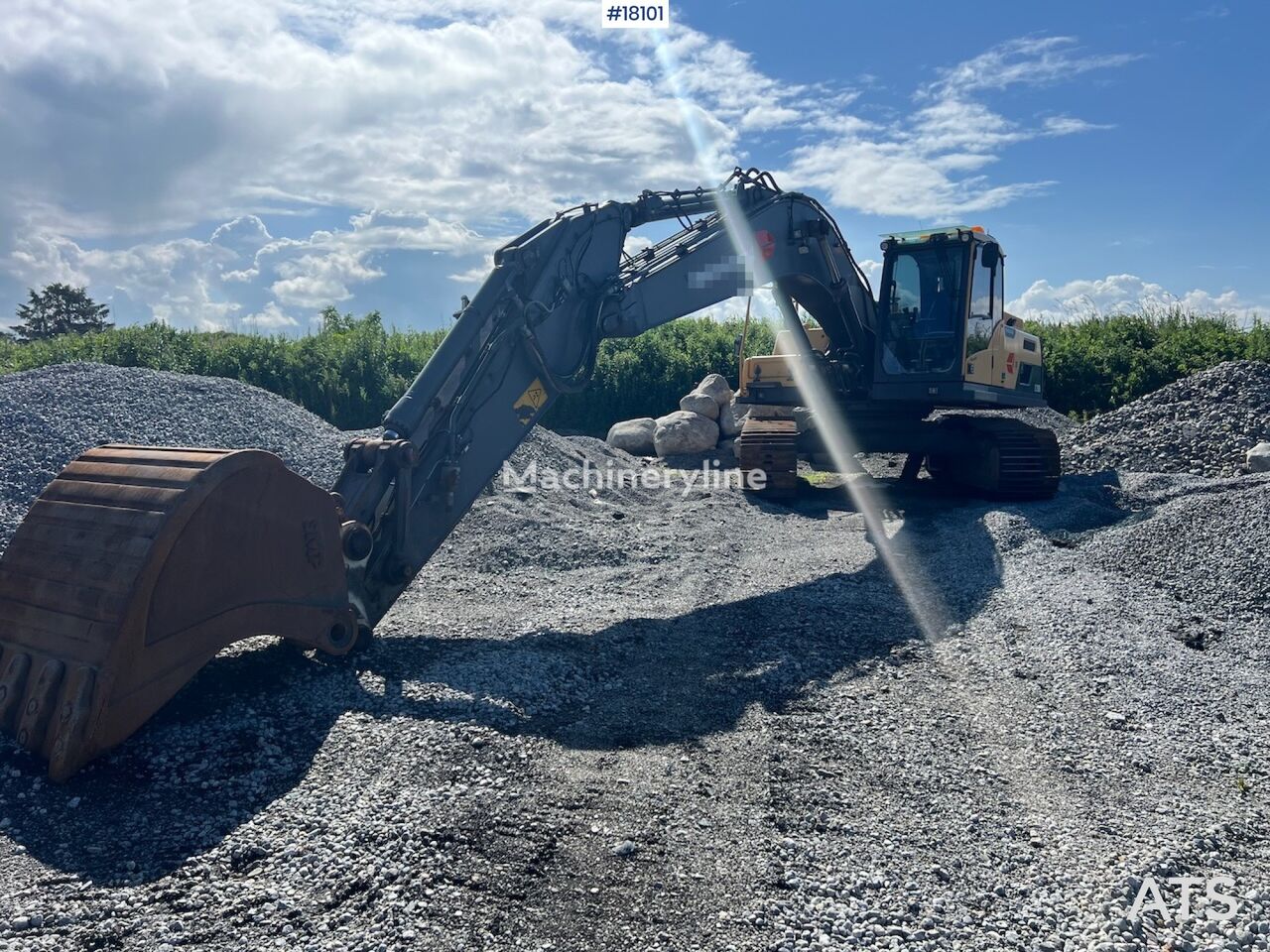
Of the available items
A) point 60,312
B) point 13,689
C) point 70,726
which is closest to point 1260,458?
point 70,726

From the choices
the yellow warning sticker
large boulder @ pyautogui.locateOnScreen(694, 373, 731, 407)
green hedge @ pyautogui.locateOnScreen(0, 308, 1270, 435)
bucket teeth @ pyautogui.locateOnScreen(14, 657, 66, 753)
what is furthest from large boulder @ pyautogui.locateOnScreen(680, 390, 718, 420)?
bucket teeth @ pyautogui.locateOnScreen(14, 657, 66, 753)

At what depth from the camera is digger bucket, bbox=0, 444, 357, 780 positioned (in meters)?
4.28

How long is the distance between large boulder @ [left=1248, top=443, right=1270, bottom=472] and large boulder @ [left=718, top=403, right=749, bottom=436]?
8.66 metres

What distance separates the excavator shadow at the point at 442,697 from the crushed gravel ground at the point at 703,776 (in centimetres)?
2

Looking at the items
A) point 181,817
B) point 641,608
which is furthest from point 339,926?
point 641,608

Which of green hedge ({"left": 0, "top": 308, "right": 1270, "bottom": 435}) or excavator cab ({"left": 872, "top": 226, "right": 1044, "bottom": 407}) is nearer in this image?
excavator cab ({"left": 872, "top": 226, "right": 1044, "bottom": 407})

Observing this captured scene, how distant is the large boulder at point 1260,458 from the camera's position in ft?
42.2

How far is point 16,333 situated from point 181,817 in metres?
36.0

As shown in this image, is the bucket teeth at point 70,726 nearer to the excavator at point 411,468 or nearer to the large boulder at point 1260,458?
the excavator at point 411,468

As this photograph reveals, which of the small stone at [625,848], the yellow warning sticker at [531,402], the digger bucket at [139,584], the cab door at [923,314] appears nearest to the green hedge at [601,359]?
the cab door at [923,314]

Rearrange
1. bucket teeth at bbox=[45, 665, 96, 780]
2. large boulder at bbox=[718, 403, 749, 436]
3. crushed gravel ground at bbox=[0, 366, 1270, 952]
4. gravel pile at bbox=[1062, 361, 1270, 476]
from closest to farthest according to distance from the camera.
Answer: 1. crushed gravel ground at bbox=[0, 366, 1270, 952]
2. bucket teeth at bbox=[45, 665, 96, 780]
3. gravel pile at bbox=[1062, 361, 1270, 476]
4. large boulder at bbox=[718, 403, 749, 436]

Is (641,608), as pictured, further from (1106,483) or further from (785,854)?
(1106,483)

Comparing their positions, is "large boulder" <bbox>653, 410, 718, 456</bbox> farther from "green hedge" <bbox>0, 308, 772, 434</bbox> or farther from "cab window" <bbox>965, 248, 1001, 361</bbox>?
"cab window" <bbox>965, 248, 1001, 361</bbox>

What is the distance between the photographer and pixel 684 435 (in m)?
18.1
